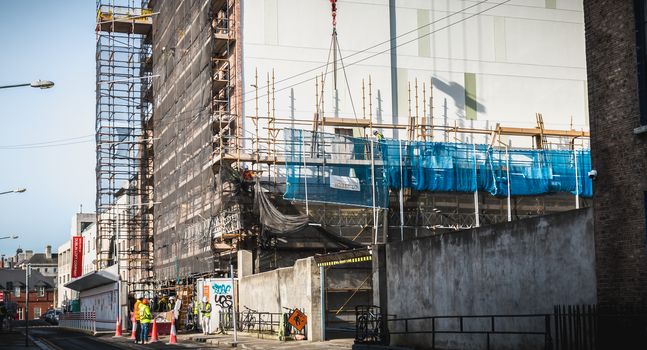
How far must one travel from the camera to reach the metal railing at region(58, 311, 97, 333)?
50641 mm

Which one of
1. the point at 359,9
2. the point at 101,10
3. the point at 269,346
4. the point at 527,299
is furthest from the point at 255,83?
the point at 527,299

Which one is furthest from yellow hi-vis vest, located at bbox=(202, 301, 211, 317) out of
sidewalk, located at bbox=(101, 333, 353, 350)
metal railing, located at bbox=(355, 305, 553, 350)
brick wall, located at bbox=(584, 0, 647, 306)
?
brick wall, located at bbox=(584, 0, 647, 306)

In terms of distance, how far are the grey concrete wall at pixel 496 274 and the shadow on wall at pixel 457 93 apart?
26373 millimetres

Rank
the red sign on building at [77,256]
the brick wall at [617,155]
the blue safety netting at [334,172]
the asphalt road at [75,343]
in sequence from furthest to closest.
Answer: the red sign on building at [77,256]
the blue safety netting at [334,172]
the asphalt road at [75,343]
the brick wall at [617,155]

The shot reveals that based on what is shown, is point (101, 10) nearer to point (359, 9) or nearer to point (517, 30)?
point (359, 9)

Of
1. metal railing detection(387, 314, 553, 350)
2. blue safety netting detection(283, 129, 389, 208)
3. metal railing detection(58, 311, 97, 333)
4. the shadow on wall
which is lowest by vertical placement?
metal railing detection(58, 311, 97, 333)

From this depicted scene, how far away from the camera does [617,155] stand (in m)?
16.1

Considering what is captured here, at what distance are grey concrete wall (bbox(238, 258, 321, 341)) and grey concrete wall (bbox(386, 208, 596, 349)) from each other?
521 centimetres

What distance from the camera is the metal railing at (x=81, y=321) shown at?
1994 inches

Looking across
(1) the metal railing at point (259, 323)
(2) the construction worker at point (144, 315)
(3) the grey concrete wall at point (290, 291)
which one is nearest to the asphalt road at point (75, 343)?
(2) the construction worker at point (144, 315)

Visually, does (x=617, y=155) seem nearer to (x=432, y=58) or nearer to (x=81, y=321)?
(x=432, y=58)

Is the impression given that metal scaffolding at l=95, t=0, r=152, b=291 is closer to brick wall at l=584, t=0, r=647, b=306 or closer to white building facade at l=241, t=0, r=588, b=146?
white building facade at l=241, t=0, r=588, b=146

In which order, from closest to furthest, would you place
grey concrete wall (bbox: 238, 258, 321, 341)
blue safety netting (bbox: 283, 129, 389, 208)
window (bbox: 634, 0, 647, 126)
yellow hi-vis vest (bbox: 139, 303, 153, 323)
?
window (bbox: 634, 0, 647, 126)
grey concrete wall (bbox: 238, 258, 321, 341)
yellow hi-vis vest (bbox: 139, 303, 153, 323)
blue safety netting (bbox: 283, 129, 389, 208)

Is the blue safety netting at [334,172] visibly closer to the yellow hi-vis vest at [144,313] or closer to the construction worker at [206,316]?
the construction worker at [206,316]
